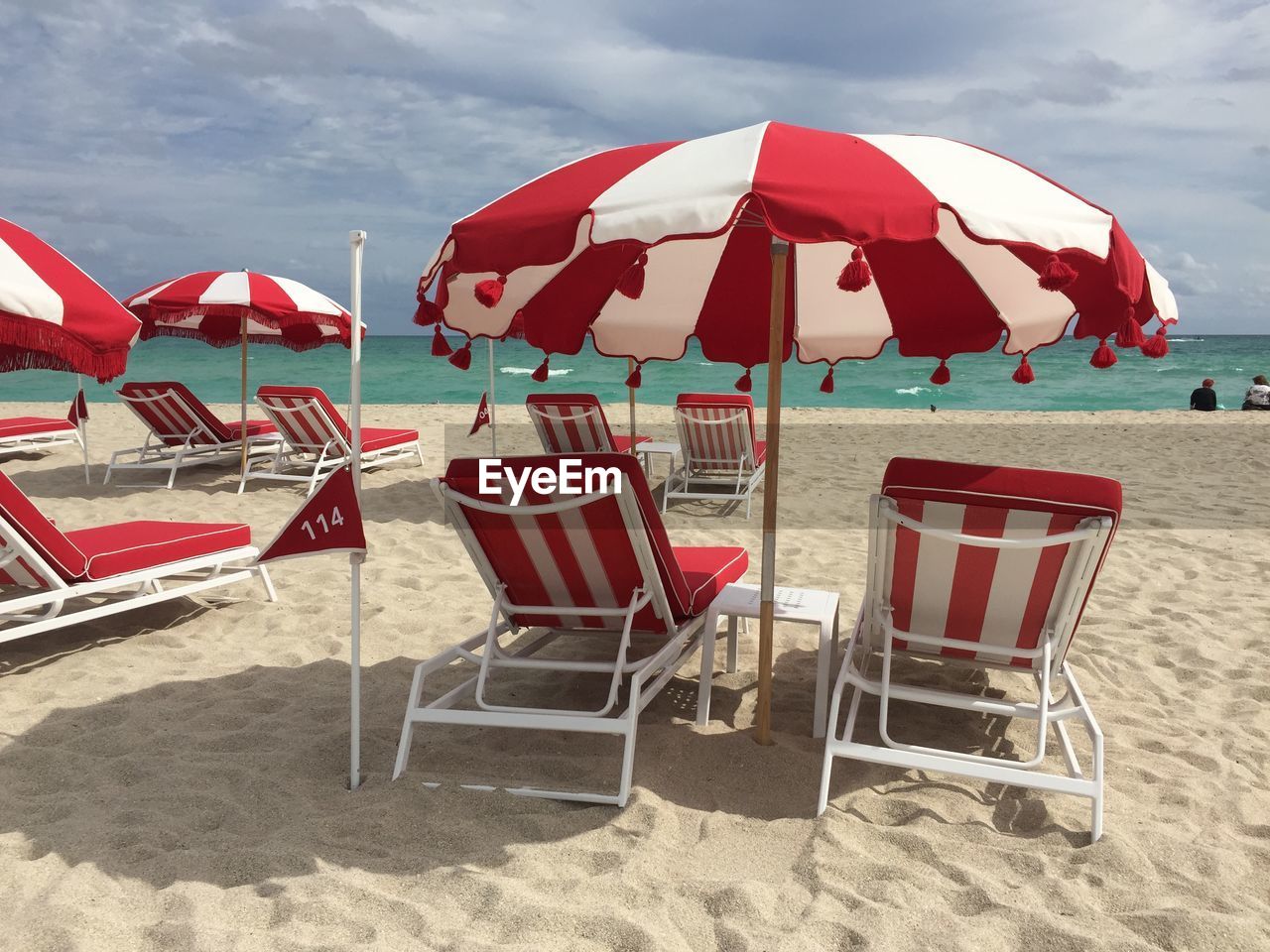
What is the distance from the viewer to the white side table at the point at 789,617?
3299 millimetres

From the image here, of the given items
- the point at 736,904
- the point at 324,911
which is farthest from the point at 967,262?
the point at 324,911

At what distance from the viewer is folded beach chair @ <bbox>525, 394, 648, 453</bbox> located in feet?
23.2

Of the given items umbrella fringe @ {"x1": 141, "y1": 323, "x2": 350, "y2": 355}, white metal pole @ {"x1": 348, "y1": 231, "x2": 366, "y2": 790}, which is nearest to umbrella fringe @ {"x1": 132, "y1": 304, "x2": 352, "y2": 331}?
umbrella fringe @ {"x1": 141, "y1": 323, "x2": 350, "y2": 355}

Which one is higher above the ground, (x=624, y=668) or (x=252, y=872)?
(x=624, y=668)

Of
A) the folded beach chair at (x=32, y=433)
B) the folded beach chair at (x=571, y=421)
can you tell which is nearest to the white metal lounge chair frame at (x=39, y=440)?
the folded beach chair at (x=32, y=433)

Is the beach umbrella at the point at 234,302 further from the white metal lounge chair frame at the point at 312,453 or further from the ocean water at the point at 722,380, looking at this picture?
the ocean water at the point at 722,380

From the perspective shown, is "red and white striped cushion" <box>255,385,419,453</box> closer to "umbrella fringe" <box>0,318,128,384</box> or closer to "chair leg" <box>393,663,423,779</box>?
"umbrella fringe" <box>0,318,128,384</box>

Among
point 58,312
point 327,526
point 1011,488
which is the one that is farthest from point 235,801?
point 1011,488

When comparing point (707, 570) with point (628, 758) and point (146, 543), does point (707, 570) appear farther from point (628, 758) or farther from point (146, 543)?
point (146, 543)

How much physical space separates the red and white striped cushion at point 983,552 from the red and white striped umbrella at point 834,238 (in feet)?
1.68

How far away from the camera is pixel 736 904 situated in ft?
7.52

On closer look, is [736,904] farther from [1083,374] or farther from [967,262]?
[1083,374]

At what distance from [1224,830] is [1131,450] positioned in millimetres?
9702

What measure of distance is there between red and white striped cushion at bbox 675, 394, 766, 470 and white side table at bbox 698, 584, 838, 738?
375 cm
